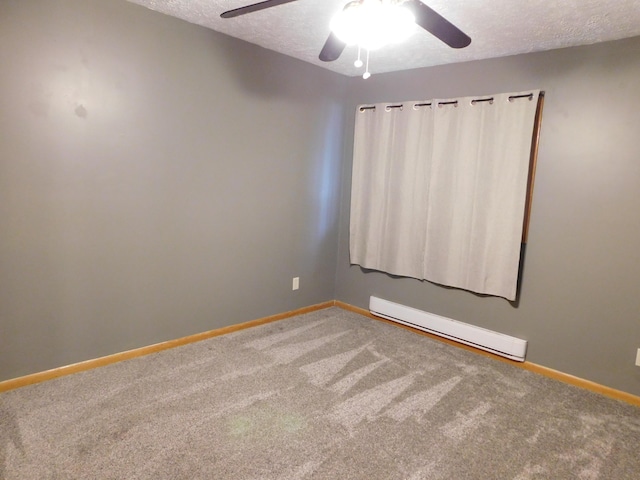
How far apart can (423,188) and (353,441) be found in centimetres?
214

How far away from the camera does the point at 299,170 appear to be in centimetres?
364

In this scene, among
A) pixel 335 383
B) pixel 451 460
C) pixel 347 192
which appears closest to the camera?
pixel 451 460

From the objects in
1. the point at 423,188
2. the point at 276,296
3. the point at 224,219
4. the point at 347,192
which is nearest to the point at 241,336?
the point at 276,296

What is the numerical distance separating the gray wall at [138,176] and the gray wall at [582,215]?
172 centimetres

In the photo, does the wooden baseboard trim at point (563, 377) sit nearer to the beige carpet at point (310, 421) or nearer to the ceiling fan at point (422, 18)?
the beige carpet at point (310, 421)

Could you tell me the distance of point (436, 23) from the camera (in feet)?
5.40

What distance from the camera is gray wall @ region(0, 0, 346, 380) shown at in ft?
7.48

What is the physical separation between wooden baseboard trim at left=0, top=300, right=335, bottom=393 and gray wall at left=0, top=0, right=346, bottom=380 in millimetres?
45

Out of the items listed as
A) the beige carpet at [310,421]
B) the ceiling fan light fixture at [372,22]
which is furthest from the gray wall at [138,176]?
the ceiling fan light fixture at [372,22]

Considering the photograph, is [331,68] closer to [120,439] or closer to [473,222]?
[473,222]

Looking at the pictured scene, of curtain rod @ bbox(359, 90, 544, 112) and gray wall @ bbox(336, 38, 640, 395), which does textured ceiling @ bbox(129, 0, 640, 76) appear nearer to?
gray wall @ bbox(336, 38, 640, 395)

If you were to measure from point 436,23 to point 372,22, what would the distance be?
26 centimetres

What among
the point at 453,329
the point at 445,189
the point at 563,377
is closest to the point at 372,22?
the point at 445,189

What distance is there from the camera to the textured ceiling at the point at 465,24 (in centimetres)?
218
